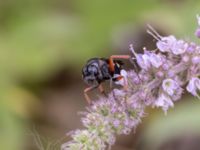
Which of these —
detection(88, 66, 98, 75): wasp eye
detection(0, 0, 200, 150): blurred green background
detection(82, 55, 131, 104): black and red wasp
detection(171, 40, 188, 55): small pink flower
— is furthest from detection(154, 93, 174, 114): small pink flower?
detection(0, 0, 200, 150): blurred green background

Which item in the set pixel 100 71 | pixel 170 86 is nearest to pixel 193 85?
pixel 170 86

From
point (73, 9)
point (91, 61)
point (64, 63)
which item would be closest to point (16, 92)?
point (64, 63)

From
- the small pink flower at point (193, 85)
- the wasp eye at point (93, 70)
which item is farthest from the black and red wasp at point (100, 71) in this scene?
the small pink flower at point (193, 85)

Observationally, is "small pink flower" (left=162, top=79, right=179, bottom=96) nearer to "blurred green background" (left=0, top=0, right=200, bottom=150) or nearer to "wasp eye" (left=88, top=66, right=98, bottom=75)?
"wasp eye" (left=88, top=66, right=98, bottom=75)

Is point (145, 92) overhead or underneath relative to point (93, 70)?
underneath

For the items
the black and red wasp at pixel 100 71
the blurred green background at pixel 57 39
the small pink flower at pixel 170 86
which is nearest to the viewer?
the small pink flower at pixel 170 86

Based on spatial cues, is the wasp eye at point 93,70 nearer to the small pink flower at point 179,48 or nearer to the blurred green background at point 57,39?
the small pink flower at point 179,48

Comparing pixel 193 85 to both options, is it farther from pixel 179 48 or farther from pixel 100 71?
pixel 100 71

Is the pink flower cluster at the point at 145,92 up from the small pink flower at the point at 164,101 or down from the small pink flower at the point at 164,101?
up
